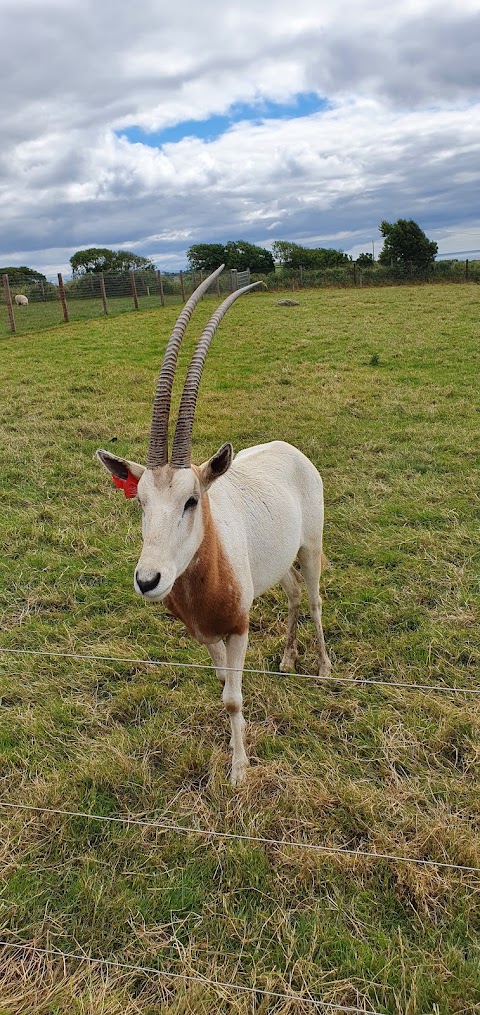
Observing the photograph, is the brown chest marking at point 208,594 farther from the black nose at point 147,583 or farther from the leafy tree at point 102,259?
the leafy tree at point 102,259

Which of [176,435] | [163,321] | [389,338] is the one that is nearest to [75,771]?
[176,435]

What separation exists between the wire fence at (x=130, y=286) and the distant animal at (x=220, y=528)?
20.8 m

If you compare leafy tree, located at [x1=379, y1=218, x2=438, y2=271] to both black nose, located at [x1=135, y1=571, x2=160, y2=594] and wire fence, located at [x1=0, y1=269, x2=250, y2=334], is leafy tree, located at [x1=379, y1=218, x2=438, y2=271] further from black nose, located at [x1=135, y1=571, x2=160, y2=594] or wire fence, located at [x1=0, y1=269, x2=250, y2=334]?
black nose, located at [x1=135, y1=571, x2=160, y2=594]

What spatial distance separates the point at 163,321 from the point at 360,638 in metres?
20.1

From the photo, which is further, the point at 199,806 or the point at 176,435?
the point at 199,806

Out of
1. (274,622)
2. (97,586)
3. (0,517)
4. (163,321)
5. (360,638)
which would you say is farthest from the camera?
(163,321)

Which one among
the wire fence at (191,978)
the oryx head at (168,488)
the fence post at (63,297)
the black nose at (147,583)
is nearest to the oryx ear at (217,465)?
the oryx head at (168,488)

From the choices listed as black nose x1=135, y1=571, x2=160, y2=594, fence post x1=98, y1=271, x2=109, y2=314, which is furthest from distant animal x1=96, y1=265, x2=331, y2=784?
fence post x1=98, y1=271, x2=109, y2=314

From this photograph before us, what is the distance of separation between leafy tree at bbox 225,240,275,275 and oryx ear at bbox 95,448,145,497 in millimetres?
Result: 49483

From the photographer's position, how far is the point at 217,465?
2.91 meters

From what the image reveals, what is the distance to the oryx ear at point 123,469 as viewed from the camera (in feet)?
9.91

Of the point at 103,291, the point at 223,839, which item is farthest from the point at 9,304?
the point at 223,839

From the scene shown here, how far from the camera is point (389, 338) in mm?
16625

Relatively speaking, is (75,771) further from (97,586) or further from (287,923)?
(97,586)
